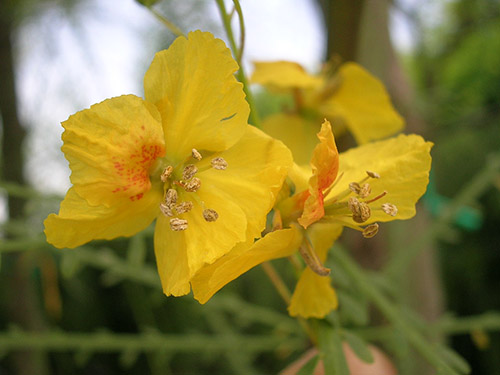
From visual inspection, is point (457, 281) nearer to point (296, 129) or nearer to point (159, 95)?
point (296, 129)

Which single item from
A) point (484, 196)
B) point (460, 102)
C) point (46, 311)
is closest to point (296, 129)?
point (460, 102)

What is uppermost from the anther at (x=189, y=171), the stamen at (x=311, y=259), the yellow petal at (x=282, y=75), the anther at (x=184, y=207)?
the anther at (x=189, y=171)

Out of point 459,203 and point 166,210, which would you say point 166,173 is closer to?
point 166,210

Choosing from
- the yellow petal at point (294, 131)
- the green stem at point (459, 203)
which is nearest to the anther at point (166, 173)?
the yellow petal at point (294, 131)

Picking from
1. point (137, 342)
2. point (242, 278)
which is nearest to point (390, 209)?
point (137, 342)

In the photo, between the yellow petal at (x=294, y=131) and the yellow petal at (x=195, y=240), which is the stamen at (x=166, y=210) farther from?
the yellow petal at (x=294, y=131)

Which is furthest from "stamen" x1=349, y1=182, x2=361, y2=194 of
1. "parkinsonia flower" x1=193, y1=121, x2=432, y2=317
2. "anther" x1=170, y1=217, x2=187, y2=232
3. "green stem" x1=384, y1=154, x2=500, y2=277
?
"green stem" x1=384, y1=154, x2=500, y2=277
